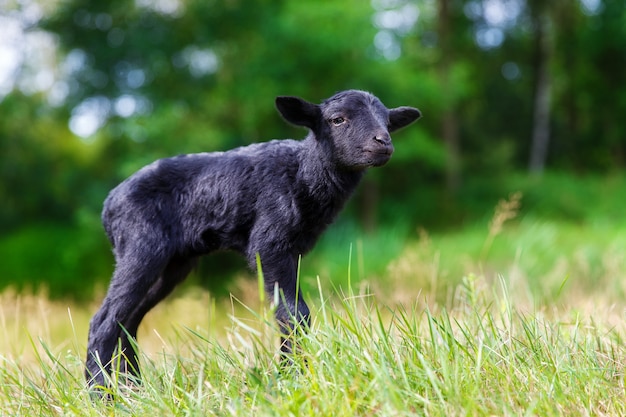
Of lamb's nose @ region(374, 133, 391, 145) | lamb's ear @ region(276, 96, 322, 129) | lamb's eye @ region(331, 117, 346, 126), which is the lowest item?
lamb's nose @ region(374, 133, 391, 145)

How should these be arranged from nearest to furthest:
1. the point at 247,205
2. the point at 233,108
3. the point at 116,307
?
the point at 116,307 → the point at 247,205 → the point at 233,108

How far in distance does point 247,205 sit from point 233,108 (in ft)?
35.1

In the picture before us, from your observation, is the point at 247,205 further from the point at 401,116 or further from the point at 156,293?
the point at 401,116

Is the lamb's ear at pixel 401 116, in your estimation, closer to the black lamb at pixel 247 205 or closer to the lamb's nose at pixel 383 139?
the black lamb at pixel 247 205

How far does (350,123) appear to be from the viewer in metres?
3.65

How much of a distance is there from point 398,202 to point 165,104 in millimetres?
6546

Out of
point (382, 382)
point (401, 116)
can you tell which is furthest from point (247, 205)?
point (382, 382)

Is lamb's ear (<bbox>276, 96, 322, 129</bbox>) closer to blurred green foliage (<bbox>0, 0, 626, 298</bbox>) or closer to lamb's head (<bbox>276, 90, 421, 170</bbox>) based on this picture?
lamb's head (<bbox>276, 90, 421, 170</bbox>)

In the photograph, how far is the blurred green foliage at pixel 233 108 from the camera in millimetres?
11938

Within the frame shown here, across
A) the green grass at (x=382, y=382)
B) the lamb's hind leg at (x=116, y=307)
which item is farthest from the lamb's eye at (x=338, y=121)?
the lamb's hind leg at (x=116, y=307)

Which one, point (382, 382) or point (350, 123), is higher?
point (350, 123)

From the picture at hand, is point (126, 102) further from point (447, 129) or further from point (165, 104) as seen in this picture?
point (447, 129)

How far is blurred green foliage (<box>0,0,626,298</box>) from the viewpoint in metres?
11.9

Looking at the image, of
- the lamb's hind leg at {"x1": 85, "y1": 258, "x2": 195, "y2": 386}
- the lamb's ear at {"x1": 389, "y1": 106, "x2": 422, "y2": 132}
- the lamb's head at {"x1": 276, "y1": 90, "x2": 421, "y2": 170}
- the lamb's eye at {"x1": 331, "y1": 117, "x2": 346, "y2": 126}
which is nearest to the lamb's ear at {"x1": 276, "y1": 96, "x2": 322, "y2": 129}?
the lamb's head at {"x1": 276, "y1": 90, "x2": 421, "y2": 170}
